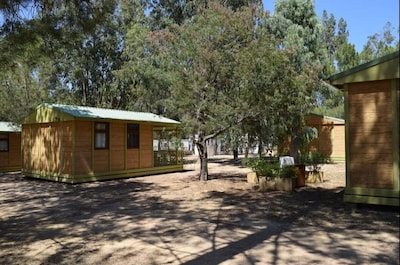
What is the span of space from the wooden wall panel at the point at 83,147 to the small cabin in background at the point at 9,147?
6.22 m

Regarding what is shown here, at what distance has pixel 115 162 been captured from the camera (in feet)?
44.0

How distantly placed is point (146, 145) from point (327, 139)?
11.2 meters

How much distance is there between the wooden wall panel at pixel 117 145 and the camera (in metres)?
13.3

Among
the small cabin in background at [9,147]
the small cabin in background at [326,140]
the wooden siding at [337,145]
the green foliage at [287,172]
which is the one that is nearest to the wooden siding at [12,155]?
the small cabin in background at [9,147]

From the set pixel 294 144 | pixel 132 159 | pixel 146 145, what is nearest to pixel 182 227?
pixel 132 159

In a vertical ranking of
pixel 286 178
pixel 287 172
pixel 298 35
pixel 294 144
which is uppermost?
pixel 298 35

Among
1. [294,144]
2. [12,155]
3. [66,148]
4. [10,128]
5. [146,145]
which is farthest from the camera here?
[294,144]

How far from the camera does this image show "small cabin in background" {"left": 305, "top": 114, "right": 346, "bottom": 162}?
2019 cm

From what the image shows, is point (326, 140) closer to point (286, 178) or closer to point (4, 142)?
point (286, 178)

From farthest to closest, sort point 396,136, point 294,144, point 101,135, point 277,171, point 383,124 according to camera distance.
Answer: point 294,144, point 101,135, point 277,171, point 383,124, point 396,136

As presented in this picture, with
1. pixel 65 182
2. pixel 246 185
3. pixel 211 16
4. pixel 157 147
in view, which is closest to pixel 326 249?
pixel 246 185

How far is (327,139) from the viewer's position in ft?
68.3

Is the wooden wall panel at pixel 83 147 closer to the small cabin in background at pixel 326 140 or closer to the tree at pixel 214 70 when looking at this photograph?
the tree at pixel 214 70

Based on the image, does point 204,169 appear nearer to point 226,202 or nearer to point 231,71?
point 231,71
